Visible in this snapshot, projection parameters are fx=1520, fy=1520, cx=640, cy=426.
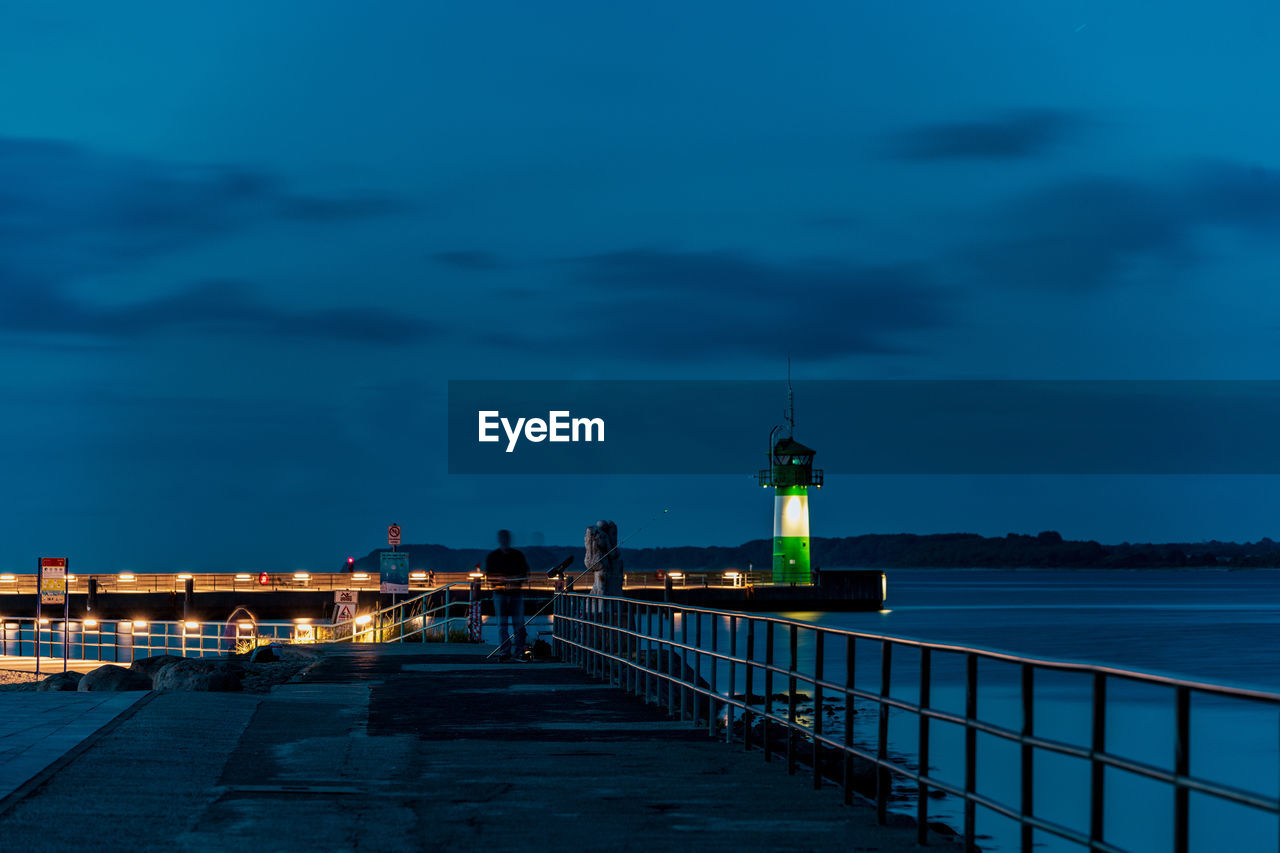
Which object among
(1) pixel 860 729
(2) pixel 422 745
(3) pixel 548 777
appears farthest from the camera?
(1) pixel 860 729

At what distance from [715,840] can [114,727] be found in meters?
6.56

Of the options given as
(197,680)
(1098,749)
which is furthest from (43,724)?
(1098,749)

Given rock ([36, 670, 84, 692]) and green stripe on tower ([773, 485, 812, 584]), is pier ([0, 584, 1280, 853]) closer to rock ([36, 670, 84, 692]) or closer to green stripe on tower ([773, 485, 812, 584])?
rock ([36, 670, 84, 692])

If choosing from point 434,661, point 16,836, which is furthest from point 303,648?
point 16,836

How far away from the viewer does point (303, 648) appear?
93.5 feet

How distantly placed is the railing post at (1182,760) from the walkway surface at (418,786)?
250 centimetres

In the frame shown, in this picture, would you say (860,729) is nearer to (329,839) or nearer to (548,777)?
(548,777)

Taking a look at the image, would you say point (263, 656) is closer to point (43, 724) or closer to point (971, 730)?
point (43, 724)

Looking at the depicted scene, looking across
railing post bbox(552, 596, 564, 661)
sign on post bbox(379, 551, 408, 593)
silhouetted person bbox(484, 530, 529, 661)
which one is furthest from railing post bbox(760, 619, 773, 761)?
sign on post bbox(379, 551, 408, 593)

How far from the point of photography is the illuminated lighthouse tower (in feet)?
289

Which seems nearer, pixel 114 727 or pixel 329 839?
pixel 329 839

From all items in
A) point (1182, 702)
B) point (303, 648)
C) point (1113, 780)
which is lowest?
point (1113, 780)

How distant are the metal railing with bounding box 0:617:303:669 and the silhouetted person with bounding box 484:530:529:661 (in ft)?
35.8

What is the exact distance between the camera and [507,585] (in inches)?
997
